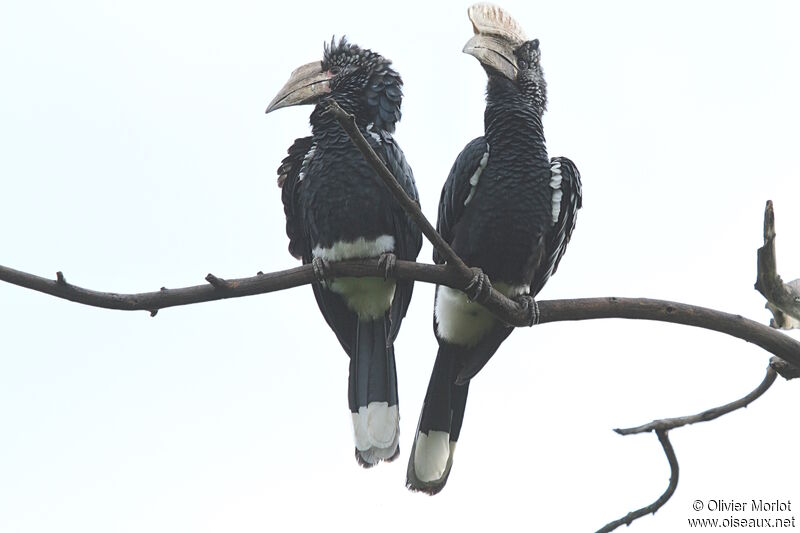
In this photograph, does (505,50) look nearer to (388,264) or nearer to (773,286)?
(388,264)

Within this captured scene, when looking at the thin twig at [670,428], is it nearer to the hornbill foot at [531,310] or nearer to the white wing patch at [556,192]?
the hornbill foot at [531,310]

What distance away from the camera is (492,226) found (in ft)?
13.7

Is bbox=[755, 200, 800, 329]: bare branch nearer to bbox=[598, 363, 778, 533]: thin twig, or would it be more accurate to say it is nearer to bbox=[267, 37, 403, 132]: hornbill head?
bbox=[598, 363, 778, 533]: thin twig

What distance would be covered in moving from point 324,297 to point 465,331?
68 cm

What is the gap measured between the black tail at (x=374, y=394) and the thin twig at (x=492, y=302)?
897 millimetres

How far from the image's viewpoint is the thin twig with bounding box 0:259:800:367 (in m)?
3.20

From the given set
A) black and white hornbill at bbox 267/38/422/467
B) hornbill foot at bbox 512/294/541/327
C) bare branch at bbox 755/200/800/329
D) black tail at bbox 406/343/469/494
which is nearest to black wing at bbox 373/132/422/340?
black and white hornbill at bbox 267/38/422/467

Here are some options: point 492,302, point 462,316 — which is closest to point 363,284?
point 462,316

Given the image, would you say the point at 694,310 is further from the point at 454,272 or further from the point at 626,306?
the point at 454,272

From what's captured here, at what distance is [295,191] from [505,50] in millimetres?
1179

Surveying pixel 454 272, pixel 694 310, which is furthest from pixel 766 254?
pixel 454 272

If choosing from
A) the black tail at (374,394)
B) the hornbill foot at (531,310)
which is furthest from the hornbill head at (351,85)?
the hornbill foot at (531,310)

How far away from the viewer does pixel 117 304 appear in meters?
3.30

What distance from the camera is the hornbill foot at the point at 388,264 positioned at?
3819mm
